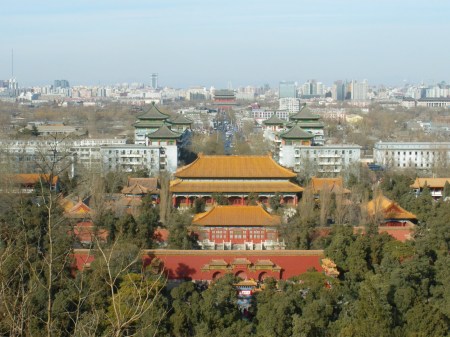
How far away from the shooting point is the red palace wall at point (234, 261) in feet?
40.7

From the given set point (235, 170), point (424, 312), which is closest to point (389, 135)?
point (235, 170)

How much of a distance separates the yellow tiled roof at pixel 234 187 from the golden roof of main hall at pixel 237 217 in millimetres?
2294

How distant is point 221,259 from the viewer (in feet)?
41.2

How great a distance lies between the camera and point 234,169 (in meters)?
17.3

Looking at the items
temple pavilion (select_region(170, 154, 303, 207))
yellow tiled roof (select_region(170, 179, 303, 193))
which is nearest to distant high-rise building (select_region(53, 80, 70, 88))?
temple pavilion (select_region(170, 154, 303, 207))

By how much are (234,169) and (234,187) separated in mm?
650

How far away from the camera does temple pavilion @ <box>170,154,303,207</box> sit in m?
16.8

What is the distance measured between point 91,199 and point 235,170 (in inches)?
152

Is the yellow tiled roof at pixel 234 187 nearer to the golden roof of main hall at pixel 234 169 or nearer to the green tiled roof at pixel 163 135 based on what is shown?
the golden roof of main hall at pixel 234 169

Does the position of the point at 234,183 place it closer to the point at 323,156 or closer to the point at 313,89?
the point at 323,156

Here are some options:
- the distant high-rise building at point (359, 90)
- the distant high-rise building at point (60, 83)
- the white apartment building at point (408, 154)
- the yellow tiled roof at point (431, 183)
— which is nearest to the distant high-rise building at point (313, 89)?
the distant high-rise building at point (359, 90)

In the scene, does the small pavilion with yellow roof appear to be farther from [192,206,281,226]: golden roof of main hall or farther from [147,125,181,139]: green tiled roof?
[147,125,181,139]: green tiled roof

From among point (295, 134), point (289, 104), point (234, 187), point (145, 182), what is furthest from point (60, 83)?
point (234, 187)

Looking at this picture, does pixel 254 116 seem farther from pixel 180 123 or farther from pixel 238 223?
pixel 238 223
